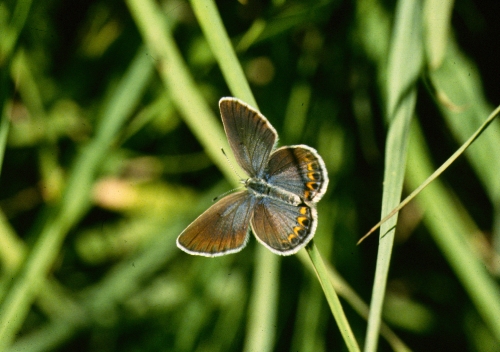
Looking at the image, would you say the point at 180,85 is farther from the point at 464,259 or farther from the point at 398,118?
the point at 464,259

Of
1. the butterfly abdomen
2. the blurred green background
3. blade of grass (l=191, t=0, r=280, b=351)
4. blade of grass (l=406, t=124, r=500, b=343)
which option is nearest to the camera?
blade of grass (l=191, t=0, r=280, b=351)

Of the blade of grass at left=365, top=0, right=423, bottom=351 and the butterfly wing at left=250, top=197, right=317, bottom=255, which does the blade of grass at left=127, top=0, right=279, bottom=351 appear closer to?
the butterfly wing at left=250, top=197, right=317, bottom=255

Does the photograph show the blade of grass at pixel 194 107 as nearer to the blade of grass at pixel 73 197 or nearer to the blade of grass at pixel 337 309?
the blade of grass at pixel 73 197

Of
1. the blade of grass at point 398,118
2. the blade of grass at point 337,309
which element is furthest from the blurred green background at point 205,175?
the blade of grass at point 337,309

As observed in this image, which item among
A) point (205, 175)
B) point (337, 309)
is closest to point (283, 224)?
point (337, 309)

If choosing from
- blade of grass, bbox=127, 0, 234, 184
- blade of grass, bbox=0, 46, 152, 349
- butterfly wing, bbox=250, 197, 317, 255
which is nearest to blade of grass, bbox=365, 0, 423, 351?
butterfly wing, bbox=250, 197, 317, 255

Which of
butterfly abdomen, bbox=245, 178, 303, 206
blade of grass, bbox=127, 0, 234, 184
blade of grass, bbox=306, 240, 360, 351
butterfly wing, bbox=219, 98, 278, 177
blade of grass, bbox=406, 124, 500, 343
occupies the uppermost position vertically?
blade of grass, bbox=127, 0, 234, 184
